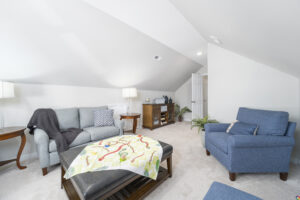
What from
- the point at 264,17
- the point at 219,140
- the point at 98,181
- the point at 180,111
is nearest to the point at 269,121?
the point at 219,140

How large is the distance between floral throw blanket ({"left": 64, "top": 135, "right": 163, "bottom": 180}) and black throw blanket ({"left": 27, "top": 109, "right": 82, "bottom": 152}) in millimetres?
661

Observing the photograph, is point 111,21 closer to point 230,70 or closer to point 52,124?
point 52,124

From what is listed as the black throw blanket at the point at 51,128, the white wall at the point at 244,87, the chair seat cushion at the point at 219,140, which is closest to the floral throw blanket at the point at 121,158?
the black throw blanket at the point at 51,128

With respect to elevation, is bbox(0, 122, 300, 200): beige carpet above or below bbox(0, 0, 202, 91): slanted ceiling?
below

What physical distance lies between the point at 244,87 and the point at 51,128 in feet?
12.3

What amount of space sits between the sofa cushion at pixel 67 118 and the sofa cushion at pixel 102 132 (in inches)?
13.2

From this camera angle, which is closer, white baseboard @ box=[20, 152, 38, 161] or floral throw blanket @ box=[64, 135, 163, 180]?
floral throw blanket @ box=[64, 135, 163, 180]

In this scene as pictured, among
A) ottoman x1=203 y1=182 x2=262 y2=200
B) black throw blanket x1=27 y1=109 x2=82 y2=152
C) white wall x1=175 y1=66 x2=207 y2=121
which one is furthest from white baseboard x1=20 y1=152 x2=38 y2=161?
white wall x1=175 y1=66 x2=207 y2=121

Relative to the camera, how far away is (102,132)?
7.68ft

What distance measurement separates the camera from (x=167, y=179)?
1.62 meters

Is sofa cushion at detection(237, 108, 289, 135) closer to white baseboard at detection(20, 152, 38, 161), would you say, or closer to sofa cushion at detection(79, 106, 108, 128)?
sofa cushion at detection(79, 106, 108, 128)

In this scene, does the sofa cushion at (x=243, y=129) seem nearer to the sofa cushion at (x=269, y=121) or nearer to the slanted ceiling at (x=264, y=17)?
the sofa cushion at (x=269, y=121)

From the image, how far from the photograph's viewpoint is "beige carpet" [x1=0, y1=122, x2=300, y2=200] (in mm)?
1359

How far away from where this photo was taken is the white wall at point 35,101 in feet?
6.84
